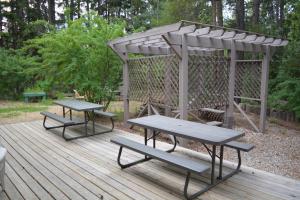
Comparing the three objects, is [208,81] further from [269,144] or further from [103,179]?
[103,179]

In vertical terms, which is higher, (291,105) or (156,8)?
(156,8)

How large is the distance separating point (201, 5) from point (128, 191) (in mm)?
11187

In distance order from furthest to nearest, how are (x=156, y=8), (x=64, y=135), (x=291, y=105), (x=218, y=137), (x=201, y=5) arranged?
(x=156, y=8)
(x=201, y=5)
(x=291, y=105)
(x=64, y=135)
(x=218, y=137)

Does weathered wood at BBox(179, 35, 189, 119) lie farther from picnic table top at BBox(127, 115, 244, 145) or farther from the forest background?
the forest background

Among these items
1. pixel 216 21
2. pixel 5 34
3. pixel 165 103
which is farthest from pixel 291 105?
pixel 5 34

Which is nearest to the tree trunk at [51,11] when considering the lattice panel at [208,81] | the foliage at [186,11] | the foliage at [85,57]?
the foliage at [186,11]

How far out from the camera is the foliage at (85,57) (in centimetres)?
587

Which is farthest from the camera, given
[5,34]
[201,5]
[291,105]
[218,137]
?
[5,34]

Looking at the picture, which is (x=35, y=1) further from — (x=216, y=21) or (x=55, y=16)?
(x=216, y=21)

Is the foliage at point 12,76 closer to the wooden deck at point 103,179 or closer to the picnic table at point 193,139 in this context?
the wooden deck at point 103,179

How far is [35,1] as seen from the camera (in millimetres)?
15594

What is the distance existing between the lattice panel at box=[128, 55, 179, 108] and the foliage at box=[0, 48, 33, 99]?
229 inches

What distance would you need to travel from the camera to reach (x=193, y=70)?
4.96m

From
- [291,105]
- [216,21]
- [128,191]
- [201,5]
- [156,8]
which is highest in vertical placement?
[156,8]
